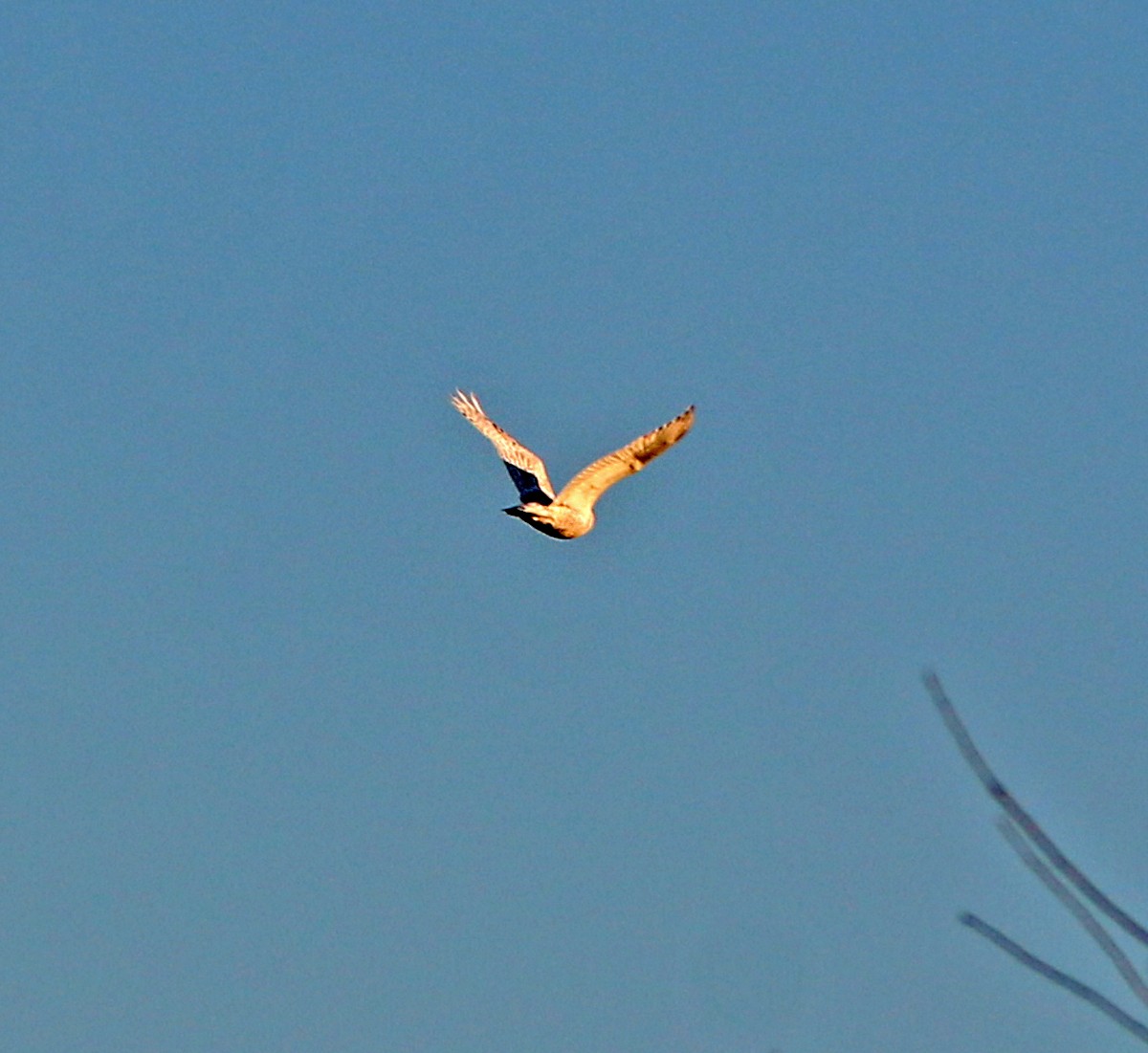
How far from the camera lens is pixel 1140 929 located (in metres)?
4.36

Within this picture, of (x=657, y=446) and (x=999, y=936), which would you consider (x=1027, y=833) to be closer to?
(x=999, y=936)

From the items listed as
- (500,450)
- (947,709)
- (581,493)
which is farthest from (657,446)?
(947,709)

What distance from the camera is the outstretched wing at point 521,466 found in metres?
31.3

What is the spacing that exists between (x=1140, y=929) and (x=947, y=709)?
594 mm

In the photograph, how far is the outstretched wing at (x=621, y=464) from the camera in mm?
30953

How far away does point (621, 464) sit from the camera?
31.1 m

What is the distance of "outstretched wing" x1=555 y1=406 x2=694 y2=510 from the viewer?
3095 cm

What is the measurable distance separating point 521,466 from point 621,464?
7.11ft

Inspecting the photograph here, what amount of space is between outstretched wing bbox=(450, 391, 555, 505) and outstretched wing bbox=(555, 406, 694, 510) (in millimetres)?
361

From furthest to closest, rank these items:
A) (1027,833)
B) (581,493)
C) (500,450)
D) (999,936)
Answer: (500,450)
(581,493)
(1027,833)
(999,936)

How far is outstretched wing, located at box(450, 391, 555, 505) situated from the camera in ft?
103

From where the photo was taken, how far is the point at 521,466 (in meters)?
32.8

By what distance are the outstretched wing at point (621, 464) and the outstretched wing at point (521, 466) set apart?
0.36 meters

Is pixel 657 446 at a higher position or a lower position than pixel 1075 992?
higher
